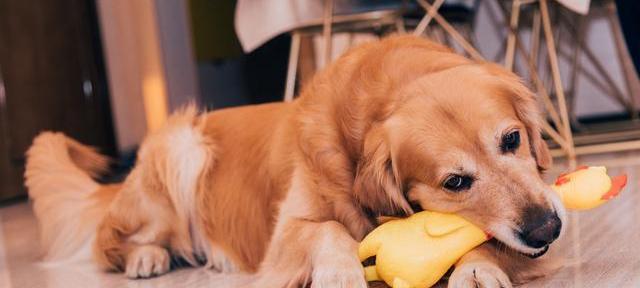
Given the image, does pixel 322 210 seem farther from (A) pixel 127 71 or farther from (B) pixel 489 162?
(A) pixel 127 71

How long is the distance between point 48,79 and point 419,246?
163 inches

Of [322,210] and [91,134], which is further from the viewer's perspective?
[91,134]

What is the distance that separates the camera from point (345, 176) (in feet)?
5.43

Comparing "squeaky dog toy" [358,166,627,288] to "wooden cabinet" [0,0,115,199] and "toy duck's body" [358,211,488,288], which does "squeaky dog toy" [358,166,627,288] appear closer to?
"toy duck's body" [358,211,488,288]

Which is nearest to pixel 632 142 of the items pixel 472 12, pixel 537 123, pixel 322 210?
pixel 472 12

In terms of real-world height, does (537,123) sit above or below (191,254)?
above

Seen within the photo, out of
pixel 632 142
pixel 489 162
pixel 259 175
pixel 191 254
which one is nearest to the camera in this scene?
pixel 489 162

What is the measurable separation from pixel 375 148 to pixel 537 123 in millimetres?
370

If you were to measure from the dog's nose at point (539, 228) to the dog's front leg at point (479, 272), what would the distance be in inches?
3.1

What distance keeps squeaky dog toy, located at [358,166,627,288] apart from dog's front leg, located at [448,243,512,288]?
1.1 inches

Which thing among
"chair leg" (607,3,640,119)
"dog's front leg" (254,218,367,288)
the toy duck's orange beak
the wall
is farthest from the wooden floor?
the wall

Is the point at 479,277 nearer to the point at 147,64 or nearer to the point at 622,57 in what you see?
the point at 622,57

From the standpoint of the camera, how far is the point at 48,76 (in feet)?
16.6

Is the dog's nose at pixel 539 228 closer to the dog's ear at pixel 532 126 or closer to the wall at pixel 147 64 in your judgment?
the dog's ear at pixel 532 126
